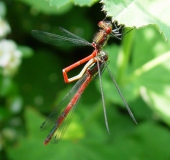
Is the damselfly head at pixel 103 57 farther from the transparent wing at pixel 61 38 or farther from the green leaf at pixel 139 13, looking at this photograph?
the green leaf at pixel 139 13

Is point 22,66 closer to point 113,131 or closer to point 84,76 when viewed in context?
point 113,131

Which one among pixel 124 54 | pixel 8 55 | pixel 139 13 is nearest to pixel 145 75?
pixel 124 54

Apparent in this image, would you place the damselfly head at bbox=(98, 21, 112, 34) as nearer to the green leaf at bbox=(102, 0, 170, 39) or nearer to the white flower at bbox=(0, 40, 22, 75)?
the green leaf at bbox=(102, 0, 170, 39)

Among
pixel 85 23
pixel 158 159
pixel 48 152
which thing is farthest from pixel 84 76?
pixel 85 23

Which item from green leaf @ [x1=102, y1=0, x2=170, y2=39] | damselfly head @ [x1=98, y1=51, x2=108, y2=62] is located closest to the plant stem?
damselfly head @ [x1=98, y1=51, x2=108, y2=62]

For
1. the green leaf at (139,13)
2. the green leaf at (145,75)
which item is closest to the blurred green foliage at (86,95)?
the green leaf at (145,75)

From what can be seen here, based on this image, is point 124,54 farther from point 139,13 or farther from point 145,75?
point 139,13

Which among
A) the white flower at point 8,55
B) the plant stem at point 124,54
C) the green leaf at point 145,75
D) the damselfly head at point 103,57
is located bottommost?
the green leaf at point 145,75
